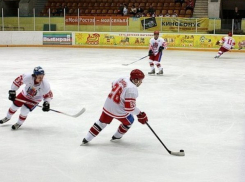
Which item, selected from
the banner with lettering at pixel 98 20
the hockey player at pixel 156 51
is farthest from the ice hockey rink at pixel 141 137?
the banner with lettering at pixel 98 20

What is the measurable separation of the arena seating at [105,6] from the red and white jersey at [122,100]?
16126mm

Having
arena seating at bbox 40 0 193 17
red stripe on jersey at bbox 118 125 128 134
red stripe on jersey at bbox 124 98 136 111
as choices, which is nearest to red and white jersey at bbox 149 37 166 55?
red stripe on jersey at bbox 118 125 128 134

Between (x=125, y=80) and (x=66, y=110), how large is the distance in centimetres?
259

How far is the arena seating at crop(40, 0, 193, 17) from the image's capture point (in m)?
20.8

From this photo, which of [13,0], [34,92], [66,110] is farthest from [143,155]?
[13,0]

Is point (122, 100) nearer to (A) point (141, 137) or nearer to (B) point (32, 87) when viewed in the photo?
(A) point (141, 137)

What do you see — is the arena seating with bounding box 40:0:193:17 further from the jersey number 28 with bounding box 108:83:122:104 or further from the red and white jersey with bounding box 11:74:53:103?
the jersey number 28 with bounding box 108:83:122:104

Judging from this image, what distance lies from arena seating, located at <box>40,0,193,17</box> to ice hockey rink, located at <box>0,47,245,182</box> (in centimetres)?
1085

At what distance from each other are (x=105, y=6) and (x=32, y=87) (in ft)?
58.0

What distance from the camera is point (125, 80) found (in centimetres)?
450

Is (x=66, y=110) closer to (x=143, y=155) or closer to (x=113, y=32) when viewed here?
(x=143, y=155)

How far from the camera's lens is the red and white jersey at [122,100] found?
436 cm

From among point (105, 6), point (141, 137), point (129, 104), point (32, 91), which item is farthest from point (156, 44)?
point (105, 6)

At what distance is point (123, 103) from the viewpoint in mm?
4605
